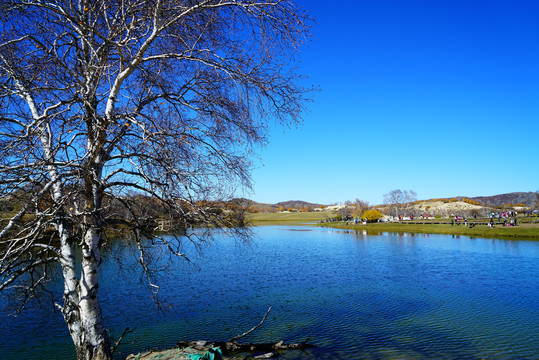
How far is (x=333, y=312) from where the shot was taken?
14.2 m

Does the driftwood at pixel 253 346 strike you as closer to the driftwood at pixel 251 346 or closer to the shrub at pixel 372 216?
the driftwood at pixel 251 346

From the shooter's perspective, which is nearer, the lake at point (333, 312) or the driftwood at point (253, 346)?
the driftwood at point (253, 346)

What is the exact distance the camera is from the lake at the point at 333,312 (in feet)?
35.6

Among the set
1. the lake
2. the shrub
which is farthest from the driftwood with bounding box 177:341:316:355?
the shrub

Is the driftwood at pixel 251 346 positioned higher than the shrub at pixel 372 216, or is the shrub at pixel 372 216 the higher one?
the shrub at pixel 372 216

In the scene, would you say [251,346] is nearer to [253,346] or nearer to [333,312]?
[253,346]

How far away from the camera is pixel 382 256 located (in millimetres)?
30641

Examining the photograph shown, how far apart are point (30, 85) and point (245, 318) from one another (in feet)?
35.7

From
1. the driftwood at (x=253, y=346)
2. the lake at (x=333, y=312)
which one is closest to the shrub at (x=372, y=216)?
the lake at (x=333, y=312)

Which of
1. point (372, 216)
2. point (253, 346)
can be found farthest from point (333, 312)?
point (372, 216)

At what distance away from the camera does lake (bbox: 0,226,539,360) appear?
10.8 m

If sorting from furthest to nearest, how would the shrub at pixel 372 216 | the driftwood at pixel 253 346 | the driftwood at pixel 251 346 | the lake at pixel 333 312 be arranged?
the shrub at pixel 372 216 → the lake at pixel 333 312 → the driftwood at pixel 251 346 → the driftwood at pixel 253 346

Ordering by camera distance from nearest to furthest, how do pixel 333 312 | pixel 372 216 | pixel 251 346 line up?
pixel 251 346, pixel 333 312, pixel 372 216

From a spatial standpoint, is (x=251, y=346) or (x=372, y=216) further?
(x=372, y=216)
